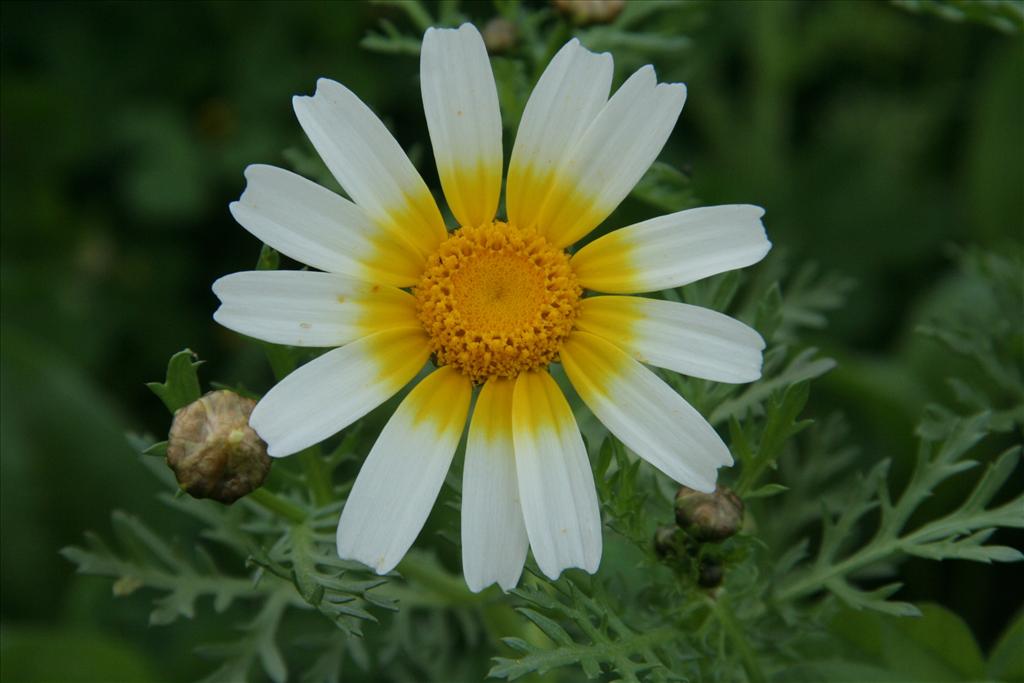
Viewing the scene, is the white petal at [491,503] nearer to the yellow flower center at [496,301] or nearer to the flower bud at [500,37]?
the yellow flower center at [496,301]

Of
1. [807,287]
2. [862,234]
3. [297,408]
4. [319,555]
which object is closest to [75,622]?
[319,555]

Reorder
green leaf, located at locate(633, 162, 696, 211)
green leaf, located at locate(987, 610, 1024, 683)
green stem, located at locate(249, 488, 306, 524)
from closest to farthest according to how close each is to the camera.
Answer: green stem, located at locate(249, 488, 306, 524)
green leaf, located at locate(633, 162, 696, 211)
green leaf, located at locate(987, 610, 1024, 683)

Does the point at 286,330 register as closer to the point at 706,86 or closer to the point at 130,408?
the point at 130,408

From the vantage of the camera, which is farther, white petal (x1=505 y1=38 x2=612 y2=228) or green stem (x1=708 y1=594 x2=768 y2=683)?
green stem (x1=708 y1=594 x2=768 y2=683)

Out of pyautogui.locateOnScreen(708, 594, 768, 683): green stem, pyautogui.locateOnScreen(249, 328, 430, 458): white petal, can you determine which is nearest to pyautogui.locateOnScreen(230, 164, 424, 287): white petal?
pyautogui.locateOnScreen(249, 328, 430, 458): white petal

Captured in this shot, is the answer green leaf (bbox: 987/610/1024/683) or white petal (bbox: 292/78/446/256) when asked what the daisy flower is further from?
green leaf (bbox: 987/610/1024/683)

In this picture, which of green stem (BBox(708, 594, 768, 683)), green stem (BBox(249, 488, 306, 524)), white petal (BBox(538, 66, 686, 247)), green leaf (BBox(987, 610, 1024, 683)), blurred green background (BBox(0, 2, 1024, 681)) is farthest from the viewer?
blurred green background (BBox(0, 2, 1024, 681))

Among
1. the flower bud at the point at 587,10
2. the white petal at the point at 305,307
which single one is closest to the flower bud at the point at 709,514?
the white petal at the point at 305,307
